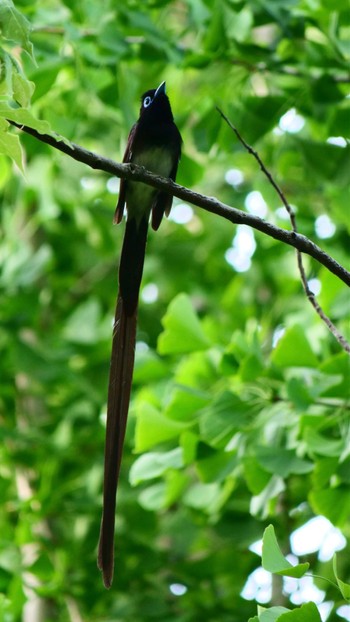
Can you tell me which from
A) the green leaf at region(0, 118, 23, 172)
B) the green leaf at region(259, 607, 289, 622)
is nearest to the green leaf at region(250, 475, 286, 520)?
the green leaf at region(259, 607, 289, 622)

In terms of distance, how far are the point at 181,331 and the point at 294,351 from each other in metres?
0.40

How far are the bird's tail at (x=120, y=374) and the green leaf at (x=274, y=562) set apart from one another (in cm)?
47

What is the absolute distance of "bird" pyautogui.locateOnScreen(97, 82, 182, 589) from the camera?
230cm

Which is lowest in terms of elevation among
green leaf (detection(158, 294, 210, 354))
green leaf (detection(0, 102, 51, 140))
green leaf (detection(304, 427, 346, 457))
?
green leaf (detection(304, 427, 346, 457))

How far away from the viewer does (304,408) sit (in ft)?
8.80

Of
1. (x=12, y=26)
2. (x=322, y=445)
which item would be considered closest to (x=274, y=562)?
(x=322, y=445)

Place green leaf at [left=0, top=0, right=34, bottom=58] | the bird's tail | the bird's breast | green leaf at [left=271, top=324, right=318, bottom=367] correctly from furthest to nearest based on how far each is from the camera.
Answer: the bird's breast
green leaf at [left=271, top=324, right=318, bottom=367]
the bird's tail
green leaf at [left=0, top=0, right=34, bottom=58]

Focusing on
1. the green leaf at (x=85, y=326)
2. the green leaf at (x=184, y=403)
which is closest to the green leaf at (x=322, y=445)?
the green leaf at (x=184, y=403)

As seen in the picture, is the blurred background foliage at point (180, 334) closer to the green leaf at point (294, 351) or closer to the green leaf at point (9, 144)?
the green leaf at point (294, 351)

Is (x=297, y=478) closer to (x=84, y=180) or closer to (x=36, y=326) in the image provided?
(x=36, y=326)

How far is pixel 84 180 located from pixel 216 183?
730mm

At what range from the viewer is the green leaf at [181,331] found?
10.1 ft

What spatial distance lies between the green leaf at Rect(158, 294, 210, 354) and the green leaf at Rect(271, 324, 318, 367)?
0.31 meters

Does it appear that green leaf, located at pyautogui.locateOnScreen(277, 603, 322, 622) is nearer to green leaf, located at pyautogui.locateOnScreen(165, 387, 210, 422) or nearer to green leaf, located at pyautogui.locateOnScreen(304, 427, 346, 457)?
green leaf, located at pyautogui.locateOnScreen(304, 427, 346, 457)
